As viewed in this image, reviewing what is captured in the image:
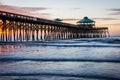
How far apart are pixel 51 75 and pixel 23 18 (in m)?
26.5

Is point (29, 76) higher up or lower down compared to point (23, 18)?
lower down

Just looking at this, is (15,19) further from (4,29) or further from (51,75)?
(51,75)

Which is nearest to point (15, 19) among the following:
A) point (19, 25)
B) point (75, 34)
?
point (19, 25)

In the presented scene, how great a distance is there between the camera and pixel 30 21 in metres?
35.7

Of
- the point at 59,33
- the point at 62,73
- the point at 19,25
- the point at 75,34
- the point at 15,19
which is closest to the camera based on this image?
the point at 62,73

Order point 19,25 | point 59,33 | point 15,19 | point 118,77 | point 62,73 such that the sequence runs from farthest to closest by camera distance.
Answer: point 59,33 < point 19,25 < point 15,19 < point 62,73 < point 118,77

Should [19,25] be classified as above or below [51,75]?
above

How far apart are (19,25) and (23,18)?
8.83 feet

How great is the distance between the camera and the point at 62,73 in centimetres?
734

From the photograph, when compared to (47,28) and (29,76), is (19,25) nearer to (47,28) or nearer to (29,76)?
(47,28)

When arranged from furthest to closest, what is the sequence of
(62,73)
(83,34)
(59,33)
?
(83,34) < (59,33) < (62,73)

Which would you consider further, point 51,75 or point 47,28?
point 47,28

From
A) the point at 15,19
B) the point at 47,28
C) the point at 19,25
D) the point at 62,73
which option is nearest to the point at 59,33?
the point at 47,28

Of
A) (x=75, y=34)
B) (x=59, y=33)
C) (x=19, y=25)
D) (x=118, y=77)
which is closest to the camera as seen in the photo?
(x=118, y=77)
